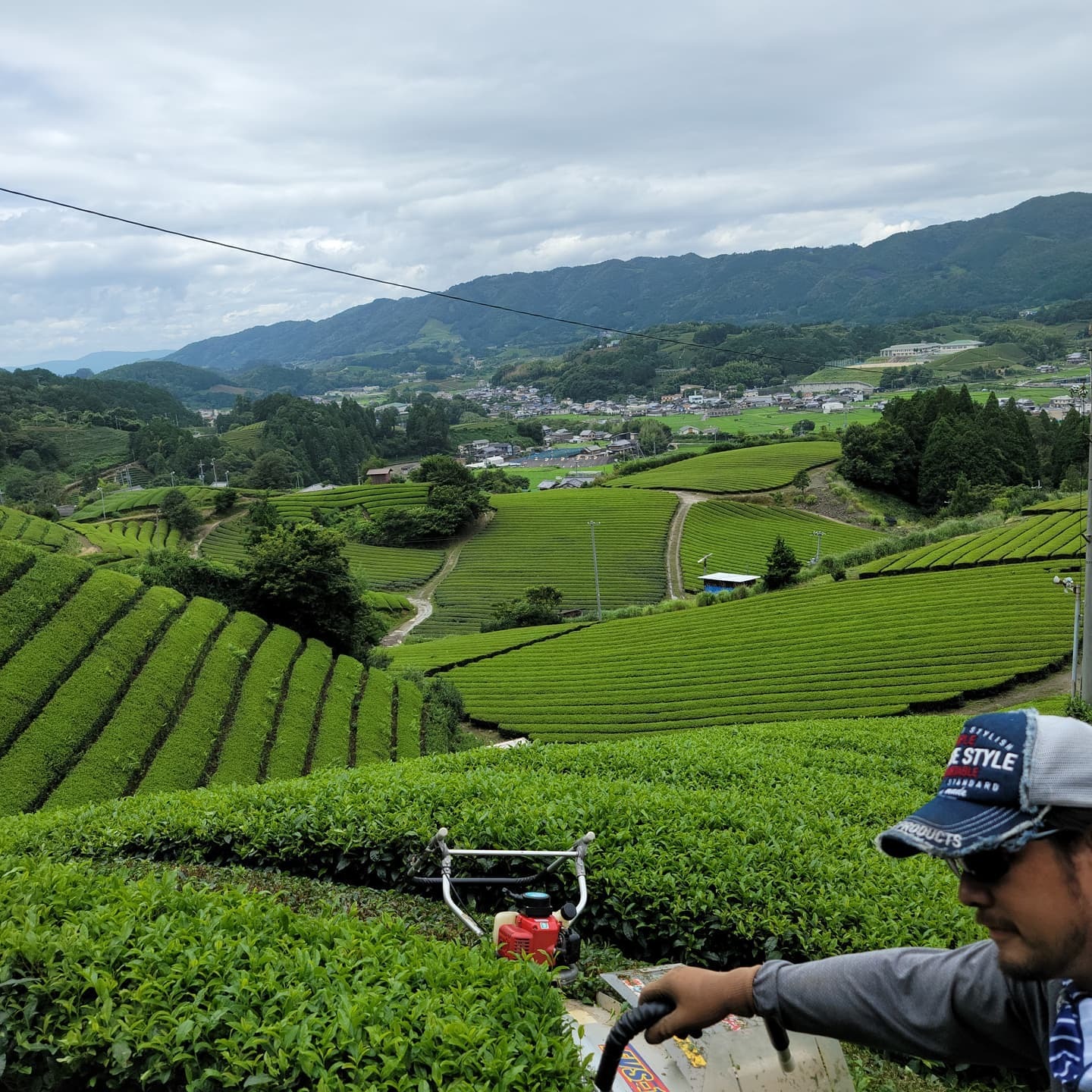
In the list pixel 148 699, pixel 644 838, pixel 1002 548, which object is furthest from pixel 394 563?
pixel 644 838

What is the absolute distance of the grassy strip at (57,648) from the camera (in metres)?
14.2

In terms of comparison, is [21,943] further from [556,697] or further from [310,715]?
[556,697]

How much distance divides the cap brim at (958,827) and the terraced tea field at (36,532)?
43378 millimetres

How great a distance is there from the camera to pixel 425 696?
22.0 meters

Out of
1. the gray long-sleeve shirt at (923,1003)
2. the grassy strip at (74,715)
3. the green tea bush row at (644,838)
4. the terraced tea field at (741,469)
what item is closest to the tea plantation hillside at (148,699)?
the grassy strip at (74,715)

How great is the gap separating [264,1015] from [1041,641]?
25.9 meters

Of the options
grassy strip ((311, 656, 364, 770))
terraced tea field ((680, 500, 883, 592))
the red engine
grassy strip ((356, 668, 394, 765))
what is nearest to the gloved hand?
the red engine

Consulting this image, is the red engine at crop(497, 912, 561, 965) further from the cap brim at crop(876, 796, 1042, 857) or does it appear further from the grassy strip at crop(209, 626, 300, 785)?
the grassy strip at crop(209, 626, 300, 785)

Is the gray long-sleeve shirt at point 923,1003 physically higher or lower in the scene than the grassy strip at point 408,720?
higher

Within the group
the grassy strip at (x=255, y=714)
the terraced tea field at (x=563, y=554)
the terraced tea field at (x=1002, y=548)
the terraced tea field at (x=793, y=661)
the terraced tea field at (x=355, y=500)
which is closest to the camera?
the grassy strip at (x=255, y=714)

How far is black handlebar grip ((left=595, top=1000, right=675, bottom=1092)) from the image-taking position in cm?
193

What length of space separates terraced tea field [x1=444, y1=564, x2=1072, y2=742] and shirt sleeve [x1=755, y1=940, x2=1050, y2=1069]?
20.1m

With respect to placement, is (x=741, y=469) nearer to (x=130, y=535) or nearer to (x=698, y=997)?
(x=130, y=535)

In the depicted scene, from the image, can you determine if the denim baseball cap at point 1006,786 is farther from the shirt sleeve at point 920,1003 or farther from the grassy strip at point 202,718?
the grassy strip at point 202,718
